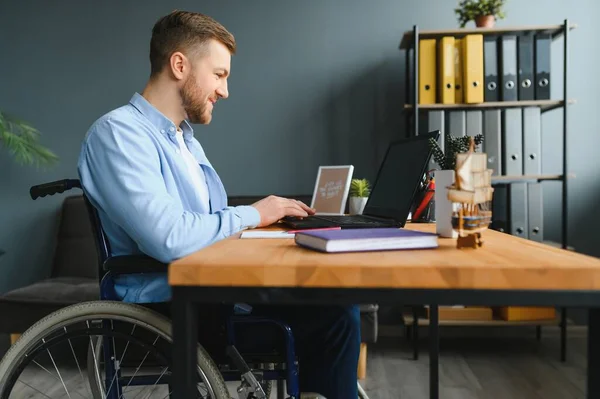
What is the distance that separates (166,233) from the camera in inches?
39.0

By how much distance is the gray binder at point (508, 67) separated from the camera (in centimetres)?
252

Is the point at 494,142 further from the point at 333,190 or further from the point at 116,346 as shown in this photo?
the point at 116,346

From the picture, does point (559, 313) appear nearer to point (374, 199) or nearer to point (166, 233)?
point (374, 199)

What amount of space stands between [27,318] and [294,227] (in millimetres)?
1581

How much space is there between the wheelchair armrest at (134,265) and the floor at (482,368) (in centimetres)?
125

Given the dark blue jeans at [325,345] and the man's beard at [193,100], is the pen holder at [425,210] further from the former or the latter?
the man's beard at [193,100]

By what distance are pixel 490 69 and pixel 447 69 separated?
21cm

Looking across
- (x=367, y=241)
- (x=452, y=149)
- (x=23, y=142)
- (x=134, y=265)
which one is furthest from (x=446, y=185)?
(x=23, y=142)

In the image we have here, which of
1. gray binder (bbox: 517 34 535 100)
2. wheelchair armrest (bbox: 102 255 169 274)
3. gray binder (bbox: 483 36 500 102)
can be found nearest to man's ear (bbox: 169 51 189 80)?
wheelchair armrest (bbox: 102 255 169 274)

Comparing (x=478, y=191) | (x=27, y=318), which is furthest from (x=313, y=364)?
(x=27, y=318)

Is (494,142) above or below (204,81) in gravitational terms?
below

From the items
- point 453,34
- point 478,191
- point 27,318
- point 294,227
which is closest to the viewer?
point 478,191

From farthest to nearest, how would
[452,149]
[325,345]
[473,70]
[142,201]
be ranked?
[473,70], [325,345], [452,149], [142,201]

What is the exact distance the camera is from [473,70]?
2.51 m
